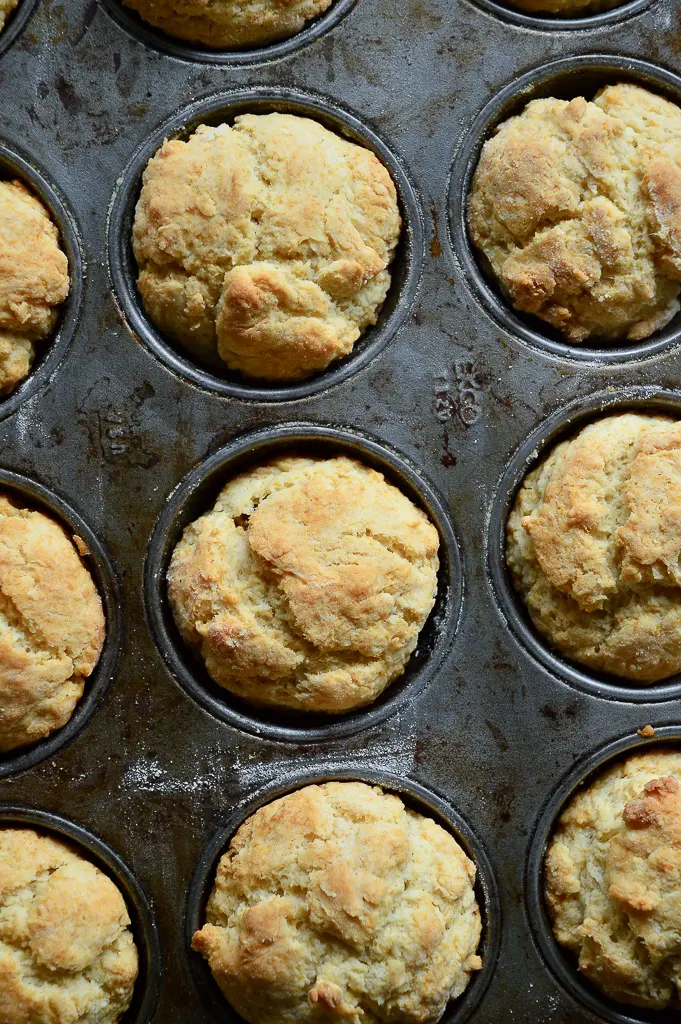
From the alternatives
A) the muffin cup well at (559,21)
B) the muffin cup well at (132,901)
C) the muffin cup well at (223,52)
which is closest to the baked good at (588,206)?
the muffin cup well at (559,21)

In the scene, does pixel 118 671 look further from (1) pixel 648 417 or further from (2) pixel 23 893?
(1) pixel 648 417

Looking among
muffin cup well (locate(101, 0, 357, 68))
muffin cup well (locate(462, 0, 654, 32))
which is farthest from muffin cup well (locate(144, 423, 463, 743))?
muffin cup well (locate(462, 0, 654, 32))

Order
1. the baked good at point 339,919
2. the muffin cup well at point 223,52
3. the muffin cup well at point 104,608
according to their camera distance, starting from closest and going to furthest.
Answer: the baked good at point 339,919
the muffin cup well at point 104,608
the muffin cup well at point 223,52

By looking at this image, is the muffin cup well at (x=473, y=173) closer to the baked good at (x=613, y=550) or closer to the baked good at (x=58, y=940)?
the baked good at (x=613, y=550)

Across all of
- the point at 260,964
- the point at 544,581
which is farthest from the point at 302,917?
the point at 544,581

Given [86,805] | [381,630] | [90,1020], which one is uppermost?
[381,630]

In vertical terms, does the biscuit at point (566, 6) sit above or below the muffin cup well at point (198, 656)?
above
